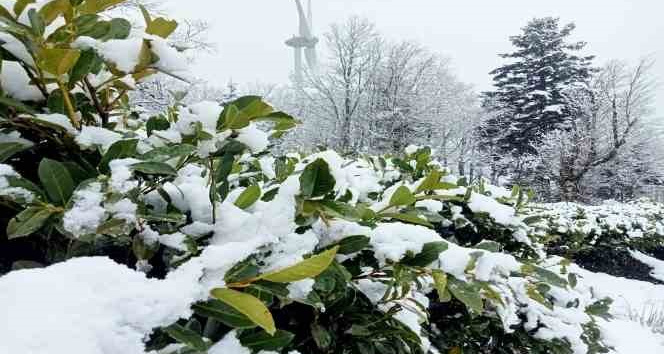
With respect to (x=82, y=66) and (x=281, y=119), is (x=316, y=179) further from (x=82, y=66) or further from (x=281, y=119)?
(x=82, y=66)

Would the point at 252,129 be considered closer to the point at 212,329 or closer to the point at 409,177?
the point at 212,329

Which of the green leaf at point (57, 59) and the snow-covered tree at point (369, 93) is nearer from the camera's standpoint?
the green leaf at point (57, 59)

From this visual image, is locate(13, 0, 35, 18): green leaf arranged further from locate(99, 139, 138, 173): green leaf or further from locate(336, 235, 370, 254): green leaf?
locate(336, 235, 370, 254): green leaf

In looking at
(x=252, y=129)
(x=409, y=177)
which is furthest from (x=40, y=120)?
(x=409, y=177)

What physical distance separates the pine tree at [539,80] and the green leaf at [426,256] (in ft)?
84.3

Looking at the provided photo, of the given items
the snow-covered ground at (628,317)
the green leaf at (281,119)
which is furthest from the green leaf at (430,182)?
the snow-covered ground at (628,317)

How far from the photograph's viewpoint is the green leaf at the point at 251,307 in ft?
1.37

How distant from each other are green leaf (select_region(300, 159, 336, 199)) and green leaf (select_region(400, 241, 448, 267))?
0.22 m

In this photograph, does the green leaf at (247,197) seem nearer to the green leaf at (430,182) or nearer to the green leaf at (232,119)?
the green leaf at (232,119)

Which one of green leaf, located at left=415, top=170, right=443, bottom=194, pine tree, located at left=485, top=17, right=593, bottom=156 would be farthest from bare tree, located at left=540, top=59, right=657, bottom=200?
green leaf, located at left=415, top=170, right=443, bottom=194

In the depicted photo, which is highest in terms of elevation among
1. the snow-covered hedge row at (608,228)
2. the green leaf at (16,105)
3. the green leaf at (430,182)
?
the green leaf at (16,105)

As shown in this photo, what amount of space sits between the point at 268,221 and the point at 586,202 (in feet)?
71.8

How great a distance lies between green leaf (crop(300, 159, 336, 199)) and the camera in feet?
2.05

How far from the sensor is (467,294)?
0.72m
